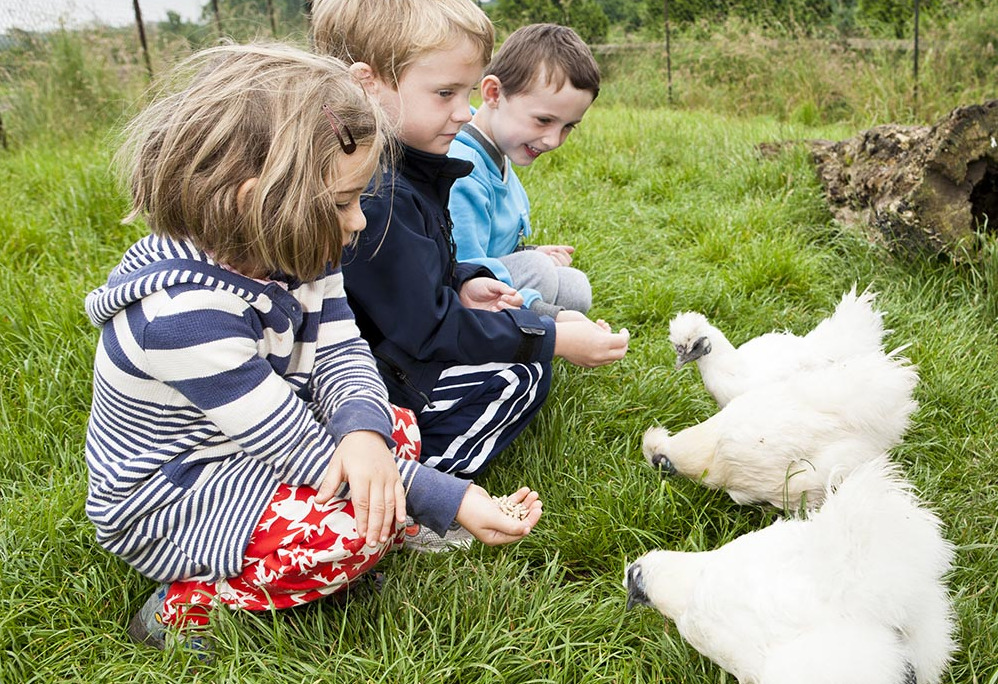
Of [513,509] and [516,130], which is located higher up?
[516,130]

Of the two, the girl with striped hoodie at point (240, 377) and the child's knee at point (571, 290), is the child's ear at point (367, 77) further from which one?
the child's knee at point (571, 290)

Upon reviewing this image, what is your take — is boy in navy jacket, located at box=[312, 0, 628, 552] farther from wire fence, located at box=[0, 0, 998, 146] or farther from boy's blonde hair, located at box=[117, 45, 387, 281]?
wire fence, located at box=[0, 0, 998, 146]

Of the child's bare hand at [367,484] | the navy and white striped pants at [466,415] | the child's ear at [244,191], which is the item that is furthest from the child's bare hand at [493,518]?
the child's ear at [244,191]

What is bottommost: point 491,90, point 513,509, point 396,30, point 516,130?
point 513,509

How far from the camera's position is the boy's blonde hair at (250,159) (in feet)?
4.76

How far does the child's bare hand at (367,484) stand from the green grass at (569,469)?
0.26 meters

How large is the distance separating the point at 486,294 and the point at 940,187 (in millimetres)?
2138

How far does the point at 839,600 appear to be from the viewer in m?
1.51

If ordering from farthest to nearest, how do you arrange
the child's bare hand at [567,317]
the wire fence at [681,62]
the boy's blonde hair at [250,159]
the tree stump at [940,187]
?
the wire fence at [681,62] < the tree stump at [940,187] < the child's bare hand at [567,317] < the boy's blonde hair at [250,159]

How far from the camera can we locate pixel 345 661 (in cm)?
165

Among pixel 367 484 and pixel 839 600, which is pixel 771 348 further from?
pixel 367 484

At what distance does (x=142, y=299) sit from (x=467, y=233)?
1.23 m

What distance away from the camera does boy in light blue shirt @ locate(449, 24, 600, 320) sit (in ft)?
8.38

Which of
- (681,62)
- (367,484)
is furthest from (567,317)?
(681,62)
